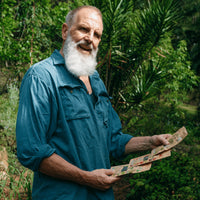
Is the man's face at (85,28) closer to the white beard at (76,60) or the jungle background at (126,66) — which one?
the white beard at (76,60)

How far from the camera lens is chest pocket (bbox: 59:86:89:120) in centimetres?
137

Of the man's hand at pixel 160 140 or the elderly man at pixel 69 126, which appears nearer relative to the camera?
the elderly man at pixel 69 126

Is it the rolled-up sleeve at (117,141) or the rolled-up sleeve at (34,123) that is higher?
the rolled-up sleeve at (34,123)

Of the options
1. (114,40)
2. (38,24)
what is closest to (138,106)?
(114,40)

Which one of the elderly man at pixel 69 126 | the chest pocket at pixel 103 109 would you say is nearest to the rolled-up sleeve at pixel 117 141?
the elderly man at pixel 69 126

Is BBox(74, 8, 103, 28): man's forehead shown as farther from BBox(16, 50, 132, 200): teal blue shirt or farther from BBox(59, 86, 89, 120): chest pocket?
BBox(59, 86, 89, 120): chest pocket

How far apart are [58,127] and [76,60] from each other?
531mm

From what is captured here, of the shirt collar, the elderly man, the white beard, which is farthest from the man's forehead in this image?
the shirt collar

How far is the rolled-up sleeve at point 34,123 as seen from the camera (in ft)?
3.88

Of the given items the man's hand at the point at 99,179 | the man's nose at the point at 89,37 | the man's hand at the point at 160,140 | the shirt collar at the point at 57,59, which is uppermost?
the man's nose at the point at 89,37

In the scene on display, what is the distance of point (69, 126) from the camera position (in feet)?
4.46

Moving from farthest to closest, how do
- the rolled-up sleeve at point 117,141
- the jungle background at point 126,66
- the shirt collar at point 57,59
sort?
1. the jungle background at point 126,66
2. the rolled-up sleeve at point 117,141
3. the shirt collar at point 57,59

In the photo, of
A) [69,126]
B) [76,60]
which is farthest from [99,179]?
[76,60]

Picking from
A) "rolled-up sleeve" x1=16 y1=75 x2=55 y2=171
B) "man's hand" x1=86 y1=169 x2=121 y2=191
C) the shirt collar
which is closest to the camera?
"rolled-up sleeve" x1=16 y1=75 x2=55 y2=171
